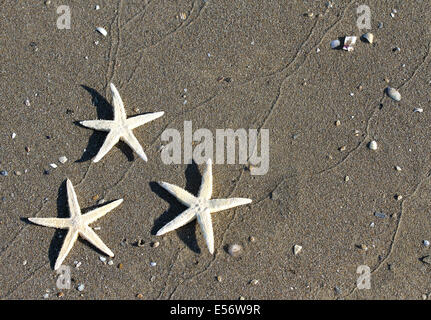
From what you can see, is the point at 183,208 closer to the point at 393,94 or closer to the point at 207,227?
the point at 207,227

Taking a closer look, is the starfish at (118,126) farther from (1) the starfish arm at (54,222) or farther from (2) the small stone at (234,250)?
(2) the small stone at (234,250)

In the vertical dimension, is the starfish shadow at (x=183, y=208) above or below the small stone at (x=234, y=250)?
above

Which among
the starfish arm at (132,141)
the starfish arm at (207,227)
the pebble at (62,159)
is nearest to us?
the starfish arm at (207,227)

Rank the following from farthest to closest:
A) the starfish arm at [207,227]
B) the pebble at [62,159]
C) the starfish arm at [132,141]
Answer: the pebble at [62,159]
the starfish arm at [132,141]
the starfish arm at [207,227]

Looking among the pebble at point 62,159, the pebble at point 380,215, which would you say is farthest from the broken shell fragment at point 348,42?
the pebble at point 62,159

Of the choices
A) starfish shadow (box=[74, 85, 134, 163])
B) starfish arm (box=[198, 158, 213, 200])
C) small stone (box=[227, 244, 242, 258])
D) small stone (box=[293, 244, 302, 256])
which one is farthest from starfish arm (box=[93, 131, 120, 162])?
small stone (box=[293, 244, 302, 256])

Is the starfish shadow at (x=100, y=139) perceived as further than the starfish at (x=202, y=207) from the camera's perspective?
Yes
